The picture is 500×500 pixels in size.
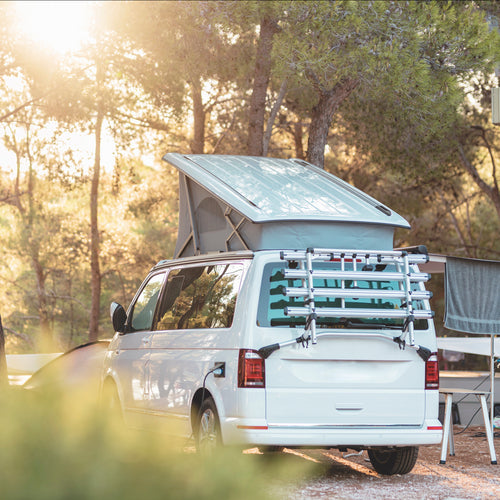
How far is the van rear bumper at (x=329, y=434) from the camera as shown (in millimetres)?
6688

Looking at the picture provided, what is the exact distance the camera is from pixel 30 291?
4091 centimetres

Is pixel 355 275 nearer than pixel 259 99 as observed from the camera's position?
Yes

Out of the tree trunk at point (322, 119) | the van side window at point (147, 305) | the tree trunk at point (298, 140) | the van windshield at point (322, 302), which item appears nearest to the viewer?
the van windshield at point (322, 302)

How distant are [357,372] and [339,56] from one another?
A: 24.7ft

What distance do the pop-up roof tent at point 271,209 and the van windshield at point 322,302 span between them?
20.0 inches

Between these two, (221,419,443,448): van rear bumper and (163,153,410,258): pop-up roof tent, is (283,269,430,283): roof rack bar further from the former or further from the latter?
(221,419,443,448): van rear bumper

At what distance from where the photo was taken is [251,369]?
6.74 meters

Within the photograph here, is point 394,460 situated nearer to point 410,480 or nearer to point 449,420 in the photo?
point 410,480

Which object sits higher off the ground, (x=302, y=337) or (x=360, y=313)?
(x=360, y=313)

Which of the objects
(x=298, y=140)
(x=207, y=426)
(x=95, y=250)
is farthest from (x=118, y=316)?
(x=95, y=250)

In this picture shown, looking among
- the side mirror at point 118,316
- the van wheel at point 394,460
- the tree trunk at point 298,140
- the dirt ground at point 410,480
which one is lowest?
the dirt ground at point 410,480

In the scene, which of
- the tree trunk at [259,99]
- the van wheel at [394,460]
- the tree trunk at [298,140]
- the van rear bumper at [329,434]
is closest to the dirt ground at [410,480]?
the van wheel at [394,460]

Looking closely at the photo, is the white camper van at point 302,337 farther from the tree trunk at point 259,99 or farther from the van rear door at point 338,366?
the tree trunk at point 259,99

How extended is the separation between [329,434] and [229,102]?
18.0m
